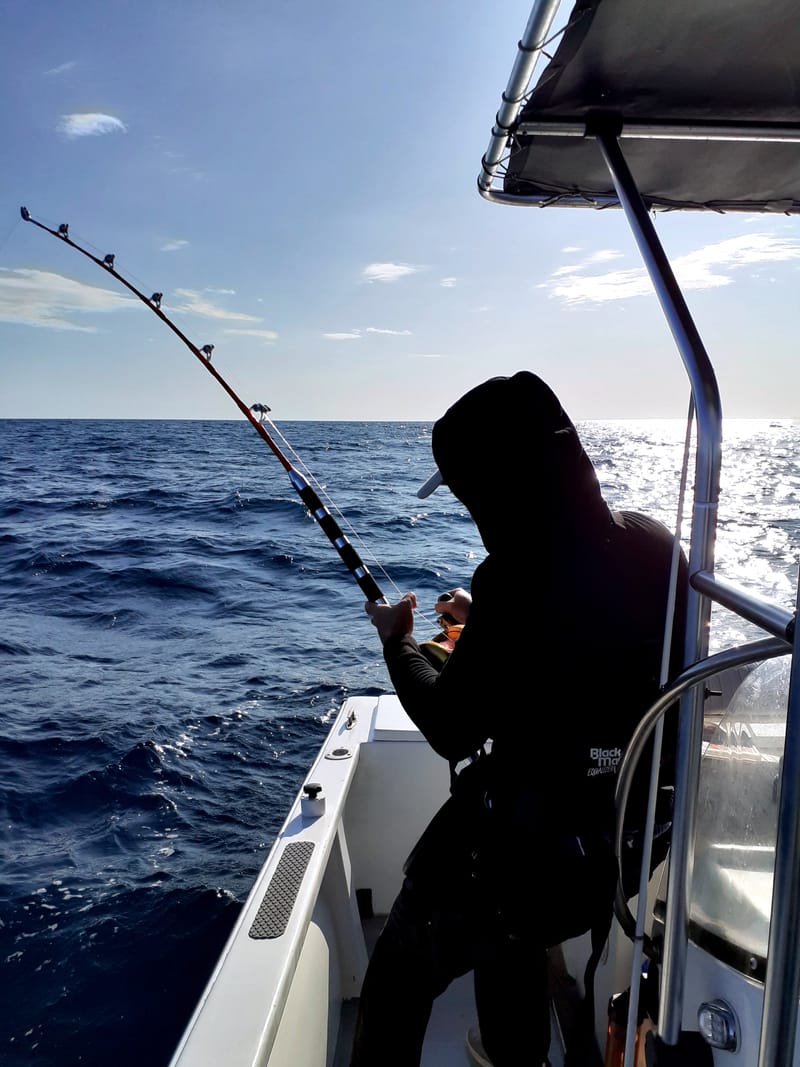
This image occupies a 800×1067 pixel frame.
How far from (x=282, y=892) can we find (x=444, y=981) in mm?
497

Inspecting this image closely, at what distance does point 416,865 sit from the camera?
1.59 m

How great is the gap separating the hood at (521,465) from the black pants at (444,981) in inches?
30.9

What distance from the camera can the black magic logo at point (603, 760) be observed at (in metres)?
1.40

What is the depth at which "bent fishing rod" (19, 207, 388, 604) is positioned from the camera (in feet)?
7.32

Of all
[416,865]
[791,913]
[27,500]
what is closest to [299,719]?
[416,865]

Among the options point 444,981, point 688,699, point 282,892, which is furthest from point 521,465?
point 282,892

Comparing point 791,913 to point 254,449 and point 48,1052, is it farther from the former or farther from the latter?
point 254,449

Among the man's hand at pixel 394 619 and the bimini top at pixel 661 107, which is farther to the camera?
the man's hand at pixel 394 619

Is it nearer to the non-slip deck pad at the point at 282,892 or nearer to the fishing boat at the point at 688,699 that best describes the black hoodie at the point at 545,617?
the fishing boat at the point at 688,699

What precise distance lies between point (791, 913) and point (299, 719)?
5346 millimetres

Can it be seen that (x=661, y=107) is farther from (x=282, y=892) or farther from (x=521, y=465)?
(x=282, y=892)

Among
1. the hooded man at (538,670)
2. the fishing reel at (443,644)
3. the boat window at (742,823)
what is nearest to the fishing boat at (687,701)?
the boat window at (742,823)

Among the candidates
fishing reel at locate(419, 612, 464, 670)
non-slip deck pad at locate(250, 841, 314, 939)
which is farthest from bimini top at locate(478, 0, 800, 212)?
non-slip deck pad at locate(250, 841, 314, 939)

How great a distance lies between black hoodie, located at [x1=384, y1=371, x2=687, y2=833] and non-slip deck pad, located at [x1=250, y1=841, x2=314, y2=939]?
27.9 inches
